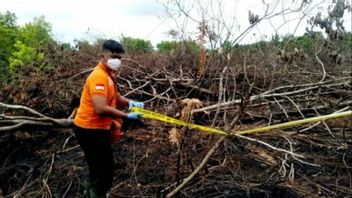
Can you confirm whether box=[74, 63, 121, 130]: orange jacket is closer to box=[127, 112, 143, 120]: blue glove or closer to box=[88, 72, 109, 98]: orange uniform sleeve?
box=[88, 72, 109, 98]: orange uniform sleeve

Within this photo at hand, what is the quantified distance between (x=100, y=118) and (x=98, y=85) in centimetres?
30

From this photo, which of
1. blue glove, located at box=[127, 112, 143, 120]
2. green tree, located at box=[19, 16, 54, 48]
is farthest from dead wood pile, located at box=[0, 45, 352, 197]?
green tree, located at box=[19, 16, 54, 48]

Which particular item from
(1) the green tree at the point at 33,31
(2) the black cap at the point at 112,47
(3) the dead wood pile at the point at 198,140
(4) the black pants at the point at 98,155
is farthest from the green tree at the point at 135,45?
(1) the green tree at the point at 33,31

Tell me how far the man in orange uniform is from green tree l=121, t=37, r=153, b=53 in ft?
16.9

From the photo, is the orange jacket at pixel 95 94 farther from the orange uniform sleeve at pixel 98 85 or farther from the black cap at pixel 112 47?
the black cap at pixel 112 47

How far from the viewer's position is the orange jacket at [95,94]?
365 cm

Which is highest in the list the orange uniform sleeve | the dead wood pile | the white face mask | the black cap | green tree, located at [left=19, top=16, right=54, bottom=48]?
green tree, located at [left=19, top=16, right=54, bottom=48]

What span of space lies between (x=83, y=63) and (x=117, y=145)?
247 cm

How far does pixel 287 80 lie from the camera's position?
6574mm

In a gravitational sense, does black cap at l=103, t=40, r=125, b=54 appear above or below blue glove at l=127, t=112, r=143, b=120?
above

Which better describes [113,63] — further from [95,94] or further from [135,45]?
[135,45]

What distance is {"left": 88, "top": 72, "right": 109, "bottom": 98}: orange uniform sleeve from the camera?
3629mm

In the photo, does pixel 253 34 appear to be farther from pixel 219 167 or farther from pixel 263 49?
pixel 219 167

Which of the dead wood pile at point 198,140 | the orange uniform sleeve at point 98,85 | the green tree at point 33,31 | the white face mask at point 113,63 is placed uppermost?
the green tree at point 33,31
